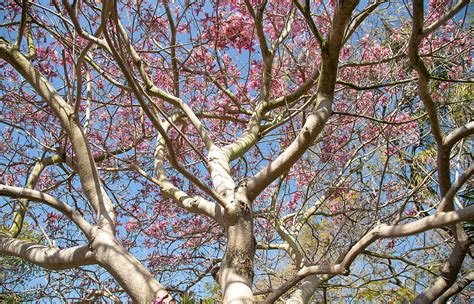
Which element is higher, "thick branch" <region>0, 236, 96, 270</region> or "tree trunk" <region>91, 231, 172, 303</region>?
"thick branch" <region>0, 236, 96, 270</region>

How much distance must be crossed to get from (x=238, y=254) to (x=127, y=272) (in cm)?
56

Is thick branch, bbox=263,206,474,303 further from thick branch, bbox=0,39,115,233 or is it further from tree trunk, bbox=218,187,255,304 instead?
thick branch, bbox=0,39,115,233

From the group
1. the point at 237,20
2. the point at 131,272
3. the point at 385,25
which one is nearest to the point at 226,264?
the point at 131,272

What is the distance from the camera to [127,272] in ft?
6.96

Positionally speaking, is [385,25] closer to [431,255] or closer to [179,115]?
[179,115]

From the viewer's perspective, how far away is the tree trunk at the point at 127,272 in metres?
2.03

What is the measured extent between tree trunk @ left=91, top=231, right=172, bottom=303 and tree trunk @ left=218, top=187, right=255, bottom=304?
0.30 meters

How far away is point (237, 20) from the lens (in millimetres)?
3840

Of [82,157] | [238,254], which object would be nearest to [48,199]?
[82,157]

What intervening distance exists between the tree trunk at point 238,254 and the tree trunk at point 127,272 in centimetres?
30

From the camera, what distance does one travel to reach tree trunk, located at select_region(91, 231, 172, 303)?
2025 mm

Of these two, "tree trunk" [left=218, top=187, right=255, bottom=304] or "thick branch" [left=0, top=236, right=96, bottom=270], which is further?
"thick branch" [left=0, top=236, right=96, bottom=270]

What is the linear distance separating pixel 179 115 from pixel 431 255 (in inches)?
154

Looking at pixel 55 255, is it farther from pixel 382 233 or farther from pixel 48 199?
pixel 382 233
